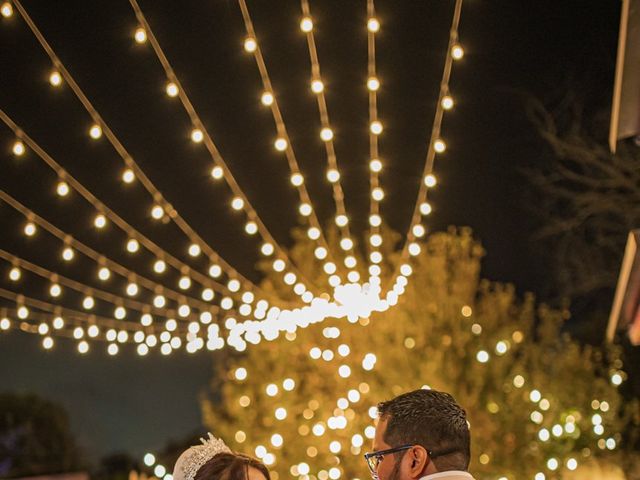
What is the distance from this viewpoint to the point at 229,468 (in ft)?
10.7

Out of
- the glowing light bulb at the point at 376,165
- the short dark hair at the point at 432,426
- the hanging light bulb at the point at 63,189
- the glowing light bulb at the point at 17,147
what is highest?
the glowing light bulb at the point at 376,165

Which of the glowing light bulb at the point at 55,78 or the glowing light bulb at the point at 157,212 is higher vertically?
the glowing light bulb at the point at 157,212

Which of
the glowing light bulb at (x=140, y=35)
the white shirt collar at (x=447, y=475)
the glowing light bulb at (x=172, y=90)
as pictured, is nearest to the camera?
the white shirt collar at (x=447, y=475)

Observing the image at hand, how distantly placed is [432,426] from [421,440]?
0.16 feet

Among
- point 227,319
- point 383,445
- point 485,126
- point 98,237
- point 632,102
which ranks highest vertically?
point 485,126

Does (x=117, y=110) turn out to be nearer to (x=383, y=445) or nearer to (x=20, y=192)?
(x=20, y=192)

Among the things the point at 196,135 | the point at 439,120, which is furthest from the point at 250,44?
the point at 439,120

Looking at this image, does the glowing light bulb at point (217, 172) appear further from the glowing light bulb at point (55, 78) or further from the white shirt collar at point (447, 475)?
the white shirt collar at point (447, 475)

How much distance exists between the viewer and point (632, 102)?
11.6ft

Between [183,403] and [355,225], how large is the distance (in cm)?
881

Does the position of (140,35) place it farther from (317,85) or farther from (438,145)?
(438,145)

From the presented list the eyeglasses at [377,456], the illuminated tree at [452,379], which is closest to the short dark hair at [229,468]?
the eyeglasses at [377,456]

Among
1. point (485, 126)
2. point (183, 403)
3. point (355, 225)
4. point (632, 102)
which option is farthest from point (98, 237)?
point (183, 403)

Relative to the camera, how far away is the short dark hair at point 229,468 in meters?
3.21
